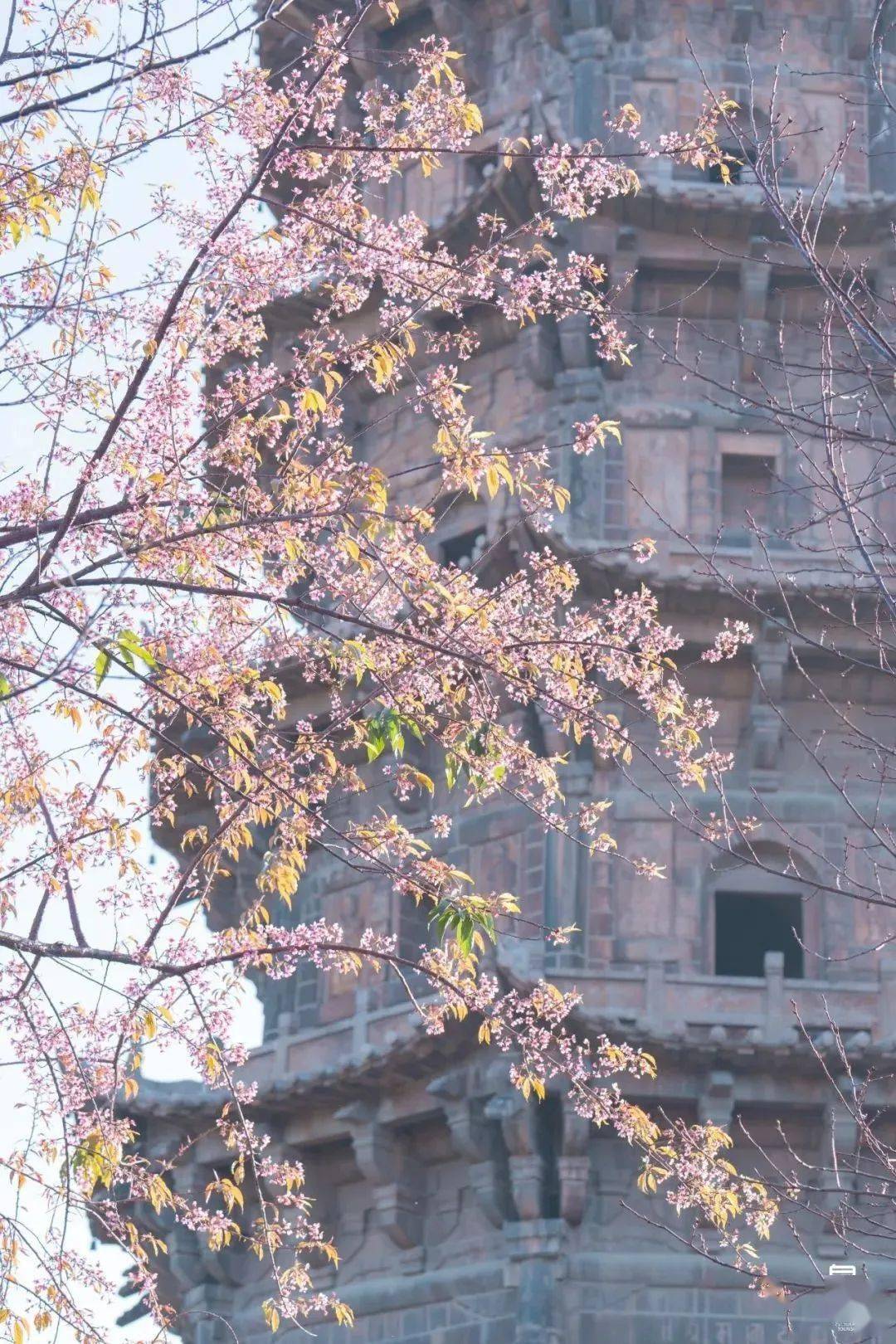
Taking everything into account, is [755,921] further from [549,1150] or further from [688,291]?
[688,291]

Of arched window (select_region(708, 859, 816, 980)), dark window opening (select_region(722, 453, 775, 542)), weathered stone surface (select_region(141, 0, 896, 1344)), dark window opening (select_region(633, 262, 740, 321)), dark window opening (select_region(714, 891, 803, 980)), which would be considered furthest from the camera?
dark window opening (select_region(633, 262, 740, 321))

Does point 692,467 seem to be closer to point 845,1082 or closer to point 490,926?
point 845,1082

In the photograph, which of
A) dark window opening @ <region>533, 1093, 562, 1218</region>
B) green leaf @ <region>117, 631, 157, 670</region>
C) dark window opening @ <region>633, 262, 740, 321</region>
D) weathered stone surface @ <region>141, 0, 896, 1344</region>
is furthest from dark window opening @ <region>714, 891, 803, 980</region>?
green leaf @ <region>117, 631, 157, 670</region>

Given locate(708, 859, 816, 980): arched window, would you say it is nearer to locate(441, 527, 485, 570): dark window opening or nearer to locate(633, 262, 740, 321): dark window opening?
locate(441, 527, 485, 570): dark window opening

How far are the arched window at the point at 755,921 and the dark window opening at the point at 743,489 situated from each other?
9.97 ft

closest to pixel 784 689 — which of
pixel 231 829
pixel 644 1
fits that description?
pixel 644 1

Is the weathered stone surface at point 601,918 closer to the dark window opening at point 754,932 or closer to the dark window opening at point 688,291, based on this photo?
the dark window opening at point 688,291

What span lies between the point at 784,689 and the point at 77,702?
30.5 ft

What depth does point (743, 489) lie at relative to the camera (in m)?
18.5

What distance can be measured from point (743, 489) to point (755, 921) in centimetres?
379

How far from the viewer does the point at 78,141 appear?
8875 millimetres

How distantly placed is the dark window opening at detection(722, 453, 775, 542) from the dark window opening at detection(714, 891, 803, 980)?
3168mm

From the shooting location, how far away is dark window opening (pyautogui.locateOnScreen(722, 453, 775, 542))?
17.9 metres

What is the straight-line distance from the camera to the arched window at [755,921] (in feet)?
54.9
